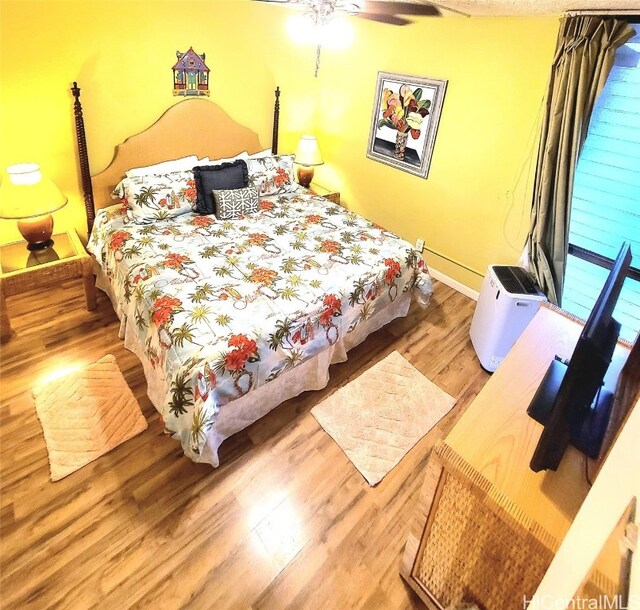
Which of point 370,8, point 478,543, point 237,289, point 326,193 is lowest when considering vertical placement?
point 478,543

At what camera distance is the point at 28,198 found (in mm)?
2346

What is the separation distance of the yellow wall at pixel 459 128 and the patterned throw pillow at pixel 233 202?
4.63ft

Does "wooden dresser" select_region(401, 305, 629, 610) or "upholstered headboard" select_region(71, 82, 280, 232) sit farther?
"upholstered headboard" select_region(71, 82, 280, 232)

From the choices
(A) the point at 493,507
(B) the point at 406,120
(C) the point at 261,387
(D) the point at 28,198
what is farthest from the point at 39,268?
(B) the point at 406,120

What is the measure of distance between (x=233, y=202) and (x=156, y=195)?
539mm

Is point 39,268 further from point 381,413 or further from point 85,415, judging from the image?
point 381,413

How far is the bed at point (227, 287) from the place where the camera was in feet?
6.04

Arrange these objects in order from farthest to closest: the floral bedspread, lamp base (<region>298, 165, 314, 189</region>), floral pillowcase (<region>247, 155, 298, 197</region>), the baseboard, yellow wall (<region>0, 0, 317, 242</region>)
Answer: lamp base (<region>298, 165, 314, 189</region>) < the baseboard < floral pillowcase (<region>247, 155, 298, 197</region>) < yellow wall (<region>0, 0, 317, 242</region>) < the floral bedspread

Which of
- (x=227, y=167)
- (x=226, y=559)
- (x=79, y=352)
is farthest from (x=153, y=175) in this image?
(x=226, y=559)

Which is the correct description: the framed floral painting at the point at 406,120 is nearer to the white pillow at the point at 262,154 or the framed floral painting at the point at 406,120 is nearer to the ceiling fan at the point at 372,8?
the ceiling fan at the point at 372,8

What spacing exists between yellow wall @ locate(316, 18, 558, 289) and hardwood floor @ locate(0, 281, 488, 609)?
164 cm

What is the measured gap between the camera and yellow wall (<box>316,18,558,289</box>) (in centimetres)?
268

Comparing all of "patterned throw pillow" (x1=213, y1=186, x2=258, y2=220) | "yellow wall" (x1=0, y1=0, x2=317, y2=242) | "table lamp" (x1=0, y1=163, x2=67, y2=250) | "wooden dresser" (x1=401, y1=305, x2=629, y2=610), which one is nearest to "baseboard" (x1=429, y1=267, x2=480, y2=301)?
"patterned throw pillow" (x1=213, y1=186, x2=258, y2=220)

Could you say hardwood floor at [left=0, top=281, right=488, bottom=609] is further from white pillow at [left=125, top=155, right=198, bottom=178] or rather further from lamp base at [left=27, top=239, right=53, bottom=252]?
white pillow at [left=125, top=155, right=198, bottom=178]
